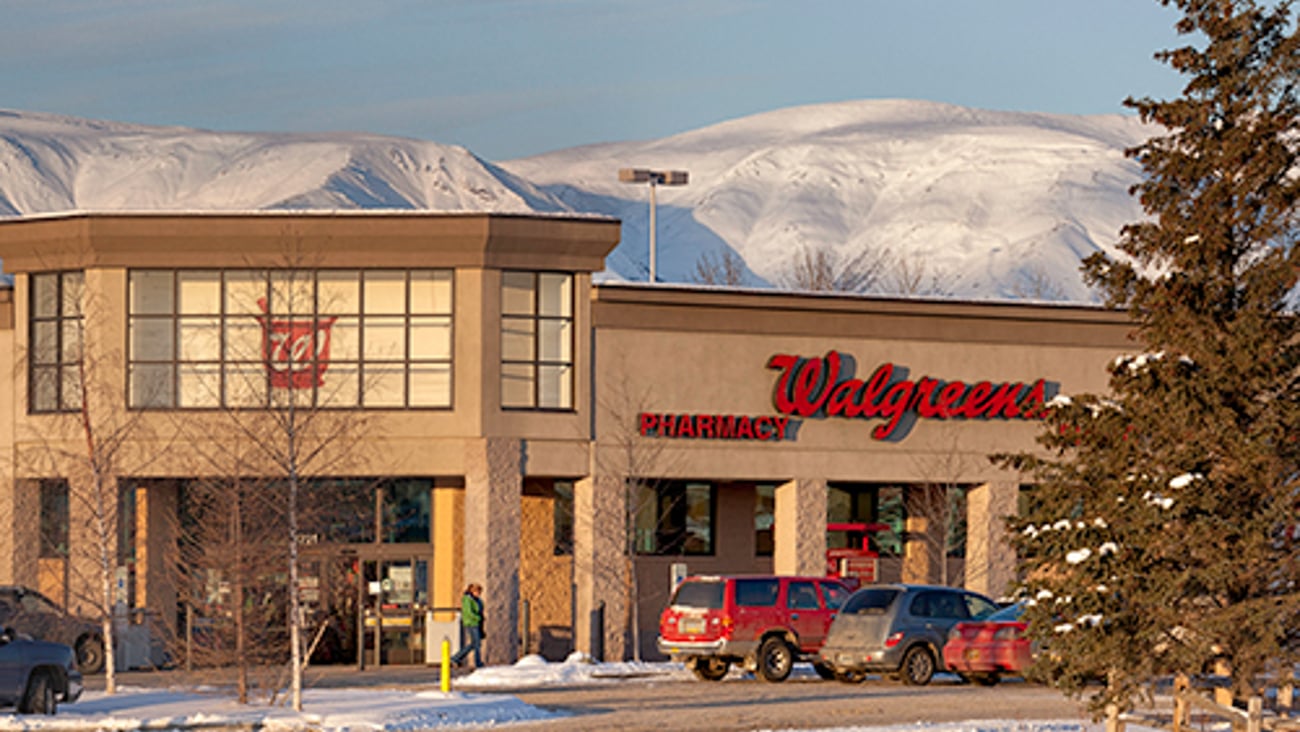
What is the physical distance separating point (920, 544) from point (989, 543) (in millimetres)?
3617

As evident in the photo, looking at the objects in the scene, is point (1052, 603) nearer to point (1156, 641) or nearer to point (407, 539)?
point (1156, 641)

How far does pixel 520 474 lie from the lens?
45406 mm

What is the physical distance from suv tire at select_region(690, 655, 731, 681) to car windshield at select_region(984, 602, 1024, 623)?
4.89 metres

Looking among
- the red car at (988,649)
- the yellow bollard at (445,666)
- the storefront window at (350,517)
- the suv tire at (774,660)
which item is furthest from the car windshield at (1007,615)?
the storefront window at (350,517)

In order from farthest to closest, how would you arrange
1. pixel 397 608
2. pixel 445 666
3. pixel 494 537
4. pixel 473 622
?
pixel 397 608
pixel 494 537
pixel 473 622
pixel 445 666

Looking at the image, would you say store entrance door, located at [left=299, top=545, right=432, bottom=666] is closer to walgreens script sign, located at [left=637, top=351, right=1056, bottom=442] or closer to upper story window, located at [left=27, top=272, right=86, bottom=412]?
walgreens script sign, located at [left=637, top=351, right=1056, bottom=442]

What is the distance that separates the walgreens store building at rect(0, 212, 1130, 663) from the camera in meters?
44.8

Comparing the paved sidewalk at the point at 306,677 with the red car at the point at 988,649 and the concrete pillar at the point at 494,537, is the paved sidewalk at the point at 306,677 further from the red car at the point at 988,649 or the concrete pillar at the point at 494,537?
the red car at the point at 988,649

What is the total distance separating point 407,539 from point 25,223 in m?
10.9

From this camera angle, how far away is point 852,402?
47969mm

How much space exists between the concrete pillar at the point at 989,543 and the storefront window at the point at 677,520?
6.27 m

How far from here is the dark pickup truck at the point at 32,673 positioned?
28.9 m

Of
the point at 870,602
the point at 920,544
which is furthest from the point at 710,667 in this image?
the point at 920,544

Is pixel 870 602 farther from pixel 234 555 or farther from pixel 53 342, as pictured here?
pixel 53 342
